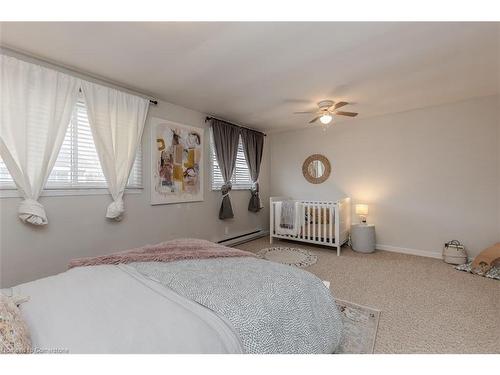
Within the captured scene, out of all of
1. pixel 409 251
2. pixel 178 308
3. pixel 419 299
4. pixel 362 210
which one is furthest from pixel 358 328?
pixel 409 251

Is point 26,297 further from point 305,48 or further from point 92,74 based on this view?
point 305,48

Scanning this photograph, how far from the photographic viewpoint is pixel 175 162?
3.28 meters

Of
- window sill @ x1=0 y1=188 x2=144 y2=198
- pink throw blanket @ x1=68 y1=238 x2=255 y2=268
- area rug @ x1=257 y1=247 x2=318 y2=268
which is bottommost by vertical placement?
area rug @ x1=257 y1=247 x2=318 y2=268

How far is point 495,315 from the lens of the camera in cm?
192

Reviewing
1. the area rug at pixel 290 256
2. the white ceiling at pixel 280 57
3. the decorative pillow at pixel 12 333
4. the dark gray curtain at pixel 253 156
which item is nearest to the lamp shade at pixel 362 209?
the area rug at pixel 290 256

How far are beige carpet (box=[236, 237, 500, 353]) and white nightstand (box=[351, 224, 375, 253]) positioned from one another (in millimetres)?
Answer: 149

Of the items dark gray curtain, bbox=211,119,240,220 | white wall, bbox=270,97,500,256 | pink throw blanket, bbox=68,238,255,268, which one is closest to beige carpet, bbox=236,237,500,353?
white wall, bbox=270,97,500,256

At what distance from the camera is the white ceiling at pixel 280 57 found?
1719mm

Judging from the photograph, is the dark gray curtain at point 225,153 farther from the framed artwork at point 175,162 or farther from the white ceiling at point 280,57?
the white ceiling at point 280,57

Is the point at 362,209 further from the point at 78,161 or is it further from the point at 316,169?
the point at 78,161

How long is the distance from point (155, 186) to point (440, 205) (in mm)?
4127

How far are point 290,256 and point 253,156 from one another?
6.76ft

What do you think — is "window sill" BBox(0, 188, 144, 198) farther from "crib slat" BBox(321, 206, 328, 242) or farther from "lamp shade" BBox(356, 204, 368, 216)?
"lamp shade" BBox(356, 204, 368, 216)

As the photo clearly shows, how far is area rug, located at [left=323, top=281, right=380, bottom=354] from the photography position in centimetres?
157
